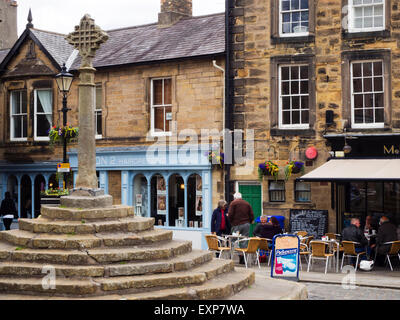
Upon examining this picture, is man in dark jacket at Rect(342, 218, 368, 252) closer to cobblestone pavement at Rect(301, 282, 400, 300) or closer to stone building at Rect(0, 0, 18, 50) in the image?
cobblestone pavement at Rect(301, 282, 400, 300)

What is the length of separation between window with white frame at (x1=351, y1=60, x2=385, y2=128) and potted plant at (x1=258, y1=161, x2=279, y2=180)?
2.51 metres

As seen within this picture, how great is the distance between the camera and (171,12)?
76.8 ft

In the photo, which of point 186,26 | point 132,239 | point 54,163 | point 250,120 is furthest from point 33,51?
point 132,239

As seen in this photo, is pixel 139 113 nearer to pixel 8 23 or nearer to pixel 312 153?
pixel 312 153

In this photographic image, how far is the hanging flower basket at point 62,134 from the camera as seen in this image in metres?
18.1

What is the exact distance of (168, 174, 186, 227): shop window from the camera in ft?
68.7

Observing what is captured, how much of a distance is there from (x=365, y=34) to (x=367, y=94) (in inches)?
65.5

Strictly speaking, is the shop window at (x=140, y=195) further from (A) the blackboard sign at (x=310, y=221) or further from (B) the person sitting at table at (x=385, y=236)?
(B) the person sitting at table at (x=385, y=236)

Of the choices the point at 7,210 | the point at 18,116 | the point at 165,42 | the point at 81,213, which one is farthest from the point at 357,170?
the point at 18,116

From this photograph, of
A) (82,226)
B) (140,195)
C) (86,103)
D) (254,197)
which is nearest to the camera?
(82,226)

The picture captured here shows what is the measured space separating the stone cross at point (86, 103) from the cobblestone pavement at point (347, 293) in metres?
4.53

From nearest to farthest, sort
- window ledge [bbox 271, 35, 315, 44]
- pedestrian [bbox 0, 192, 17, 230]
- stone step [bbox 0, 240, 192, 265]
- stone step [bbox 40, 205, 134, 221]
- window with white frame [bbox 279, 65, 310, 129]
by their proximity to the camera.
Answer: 1. stone step [bbox 0, 240, 192, 265]
2. stone step [bbox 40, 205, 134, 221]
3. window ledge [bbox 271, 35, 315, 44]
4. window with white frame [bbox 279, 65, 310, 129]
5. pedestrian [bbox 0, 192, 17, 230]

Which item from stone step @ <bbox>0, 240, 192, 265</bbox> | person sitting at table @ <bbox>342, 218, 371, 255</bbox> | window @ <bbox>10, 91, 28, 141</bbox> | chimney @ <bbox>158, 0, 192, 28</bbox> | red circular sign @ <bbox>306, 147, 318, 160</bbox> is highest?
chimney @ <bbox>158, 0, 192, 28</bbox>

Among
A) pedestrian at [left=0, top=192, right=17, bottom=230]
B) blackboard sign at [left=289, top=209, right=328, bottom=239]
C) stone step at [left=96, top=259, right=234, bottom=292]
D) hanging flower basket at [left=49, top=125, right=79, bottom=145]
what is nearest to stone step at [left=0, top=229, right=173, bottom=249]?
stone step at [left=96, top=259, right=234, bottom=292]
